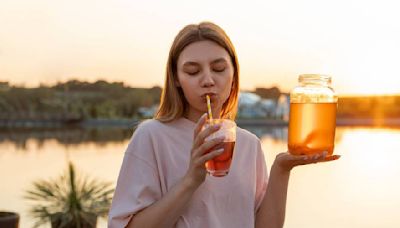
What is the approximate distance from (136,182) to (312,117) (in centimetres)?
45

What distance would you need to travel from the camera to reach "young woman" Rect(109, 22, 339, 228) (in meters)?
1.60

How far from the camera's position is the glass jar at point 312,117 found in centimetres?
153

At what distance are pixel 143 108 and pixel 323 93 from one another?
2251 inches

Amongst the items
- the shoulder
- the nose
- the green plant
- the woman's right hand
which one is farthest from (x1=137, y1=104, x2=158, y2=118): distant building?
the woman's right hand

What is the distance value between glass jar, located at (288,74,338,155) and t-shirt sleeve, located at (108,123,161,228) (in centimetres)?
34

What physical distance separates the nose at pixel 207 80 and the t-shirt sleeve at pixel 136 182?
197 millimetres

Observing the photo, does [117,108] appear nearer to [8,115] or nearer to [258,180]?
[8,115]

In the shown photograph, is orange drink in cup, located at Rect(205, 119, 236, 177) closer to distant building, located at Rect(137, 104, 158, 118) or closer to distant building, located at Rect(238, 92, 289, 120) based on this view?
distant building, located at Rect(137, 104, 158, 118)

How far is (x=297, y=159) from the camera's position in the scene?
162 cm

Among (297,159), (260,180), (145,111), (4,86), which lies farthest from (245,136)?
(4,86)

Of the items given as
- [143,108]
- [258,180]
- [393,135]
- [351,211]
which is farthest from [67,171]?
[393,135]

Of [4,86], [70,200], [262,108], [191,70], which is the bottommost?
[262,108]

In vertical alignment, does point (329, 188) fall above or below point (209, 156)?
below

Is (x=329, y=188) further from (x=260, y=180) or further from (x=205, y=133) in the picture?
(x=205, y=133)
